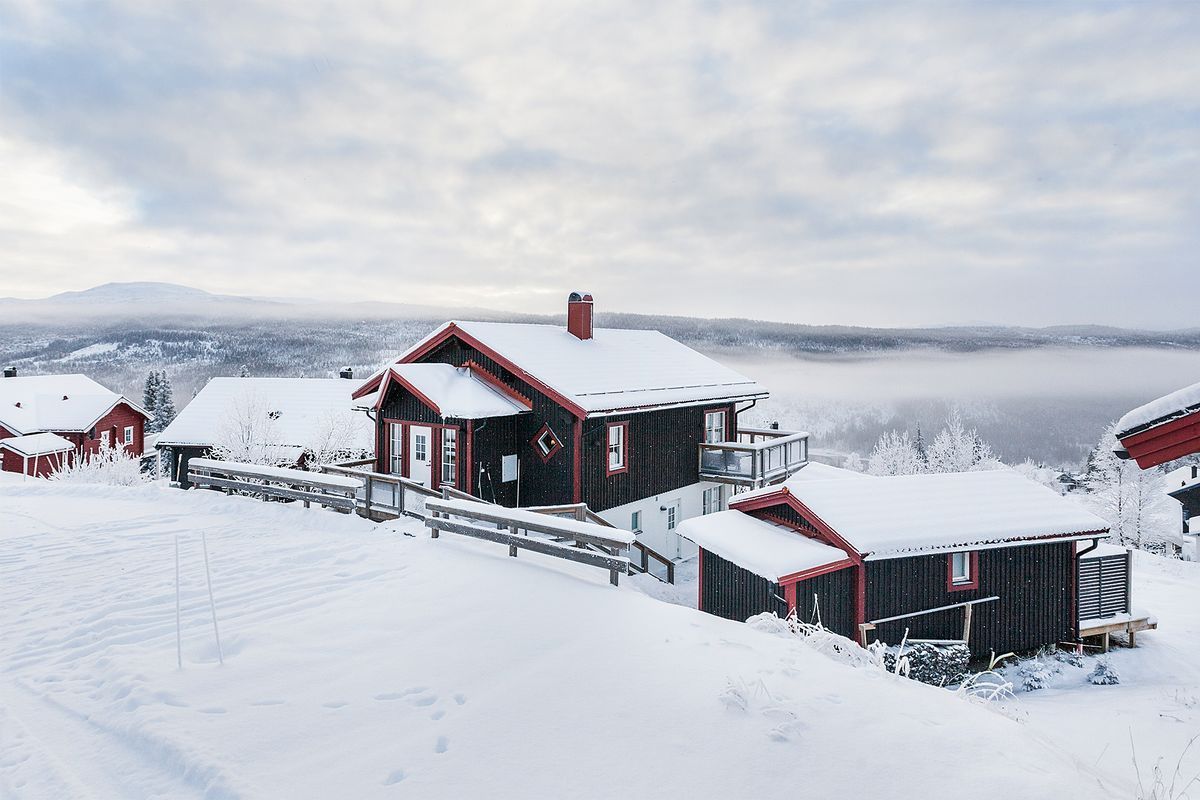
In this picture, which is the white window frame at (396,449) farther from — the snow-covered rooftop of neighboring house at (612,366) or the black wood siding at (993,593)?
the black wood siding at (993,593)

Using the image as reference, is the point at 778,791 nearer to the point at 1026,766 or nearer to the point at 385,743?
the point at 1026,766

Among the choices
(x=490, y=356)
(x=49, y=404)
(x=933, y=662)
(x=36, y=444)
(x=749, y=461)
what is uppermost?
(x=490, y=356)

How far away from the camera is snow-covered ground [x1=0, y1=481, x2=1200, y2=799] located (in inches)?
184

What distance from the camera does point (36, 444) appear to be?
3809 cm

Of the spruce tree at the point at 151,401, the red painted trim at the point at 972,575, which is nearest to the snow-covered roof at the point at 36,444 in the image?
the spruce tree at the point at 151,401

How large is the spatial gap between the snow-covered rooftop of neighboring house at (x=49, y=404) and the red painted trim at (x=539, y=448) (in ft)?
122

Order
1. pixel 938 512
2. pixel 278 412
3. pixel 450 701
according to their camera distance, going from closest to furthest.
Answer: pixel 450 701
pixel 938 512
pixel 278 412

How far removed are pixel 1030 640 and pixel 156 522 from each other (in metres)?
19.1

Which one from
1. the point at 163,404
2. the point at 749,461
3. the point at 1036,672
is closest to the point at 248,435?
the point at 749,461

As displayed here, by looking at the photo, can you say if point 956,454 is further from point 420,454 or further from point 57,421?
point 57,421

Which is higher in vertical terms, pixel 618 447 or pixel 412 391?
pixel 412 391

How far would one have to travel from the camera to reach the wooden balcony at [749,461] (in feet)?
71.6

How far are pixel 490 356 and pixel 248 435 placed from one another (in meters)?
21.4

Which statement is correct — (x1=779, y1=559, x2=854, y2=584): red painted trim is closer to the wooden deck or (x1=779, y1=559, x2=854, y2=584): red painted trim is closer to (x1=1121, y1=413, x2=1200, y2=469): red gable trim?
(x1=1121, y1=413, x2=1200, y2=469): red gable trim
